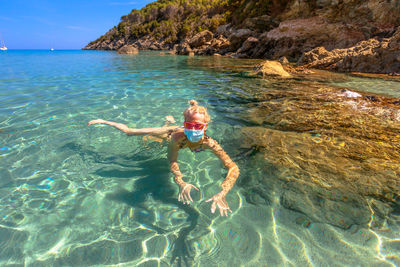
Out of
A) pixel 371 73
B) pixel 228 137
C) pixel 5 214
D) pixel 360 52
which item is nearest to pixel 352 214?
pixel 228 137

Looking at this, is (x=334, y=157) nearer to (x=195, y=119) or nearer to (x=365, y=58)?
(x=195, y=119)

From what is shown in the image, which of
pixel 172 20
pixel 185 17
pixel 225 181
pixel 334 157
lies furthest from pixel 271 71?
pixel 172 20

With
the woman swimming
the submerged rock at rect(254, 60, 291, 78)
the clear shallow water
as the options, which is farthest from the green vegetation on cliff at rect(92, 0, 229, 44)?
the woman swimming

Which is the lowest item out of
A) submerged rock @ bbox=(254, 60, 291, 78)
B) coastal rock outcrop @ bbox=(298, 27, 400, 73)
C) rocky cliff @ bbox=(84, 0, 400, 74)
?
submerged rock @ bbox=(254, 60, 291, 78)

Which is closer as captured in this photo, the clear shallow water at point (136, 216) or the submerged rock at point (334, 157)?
the clear shallow water at point (136, 216)

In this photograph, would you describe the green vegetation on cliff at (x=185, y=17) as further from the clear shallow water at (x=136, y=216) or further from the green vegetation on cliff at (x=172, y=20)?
the clear shallow water at (x=136, y=216)

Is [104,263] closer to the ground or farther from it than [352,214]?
closer to the ground

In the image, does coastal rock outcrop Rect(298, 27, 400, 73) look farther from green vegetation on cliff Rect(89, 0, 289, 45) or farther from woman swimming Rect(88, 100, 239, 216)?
green vegetation on cliff Rect(89, 0, 289, 45)

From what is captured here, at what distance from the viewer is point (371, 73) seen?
1026 centimetres

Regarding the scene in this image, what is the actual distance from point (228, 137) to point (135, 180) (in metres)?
1.88

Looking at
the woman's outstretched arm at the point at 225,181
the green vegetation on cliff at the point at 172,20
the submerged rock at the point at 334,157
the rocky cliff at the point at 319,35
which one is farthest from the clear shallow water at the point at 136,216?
the green vegetation on cliff at the point at 172,20

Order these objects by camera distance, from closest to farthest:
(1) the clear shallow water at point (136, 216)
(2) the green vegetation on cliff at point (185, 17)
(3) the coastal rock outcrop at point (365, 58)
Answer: (1) the clear shallow water at point (136, 216), (3) the coastal rock outcrop at point (365, 58), (2) the green vegetation on cliff at point (185, 17)

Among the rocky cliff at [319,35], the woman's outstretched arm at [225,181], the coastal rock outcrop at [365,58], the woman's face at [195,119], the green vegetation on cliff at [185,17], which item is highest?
the green vegetation on cliff at [185,17]

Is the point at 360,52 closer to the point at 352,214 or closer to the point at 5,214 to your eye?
the point at 352,214
